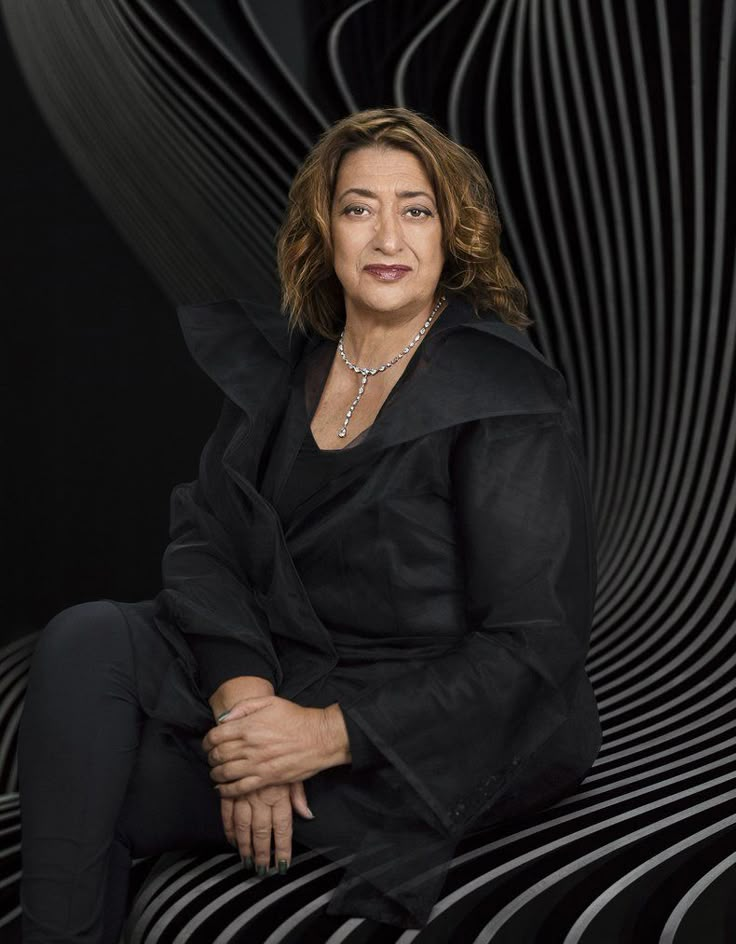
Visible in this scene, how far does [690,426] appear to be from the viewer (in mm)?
3898

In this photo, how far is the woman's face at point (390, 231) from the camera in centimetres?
236

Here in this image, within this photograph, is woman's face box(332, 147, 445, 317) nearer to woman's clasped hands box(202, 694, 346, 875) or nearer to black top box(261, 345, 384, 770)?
black top box(261, 345, 384, 770)

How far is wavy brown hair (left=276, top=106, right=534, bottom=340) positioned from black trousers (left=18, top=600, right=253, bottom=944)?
81 cm

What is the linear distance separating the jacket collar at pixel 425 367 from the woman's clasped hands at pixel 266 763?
49 cm

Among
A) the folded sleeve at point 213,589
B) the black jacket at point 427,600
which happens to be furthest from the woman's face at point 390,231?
the folded sleeve at point 213,589

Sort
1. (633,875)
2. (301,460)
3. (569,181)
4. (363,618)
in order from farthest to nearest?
(569,181) → (301,460) → (363,618) → (633,875)

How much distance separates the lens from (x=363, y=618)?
2.29 meters

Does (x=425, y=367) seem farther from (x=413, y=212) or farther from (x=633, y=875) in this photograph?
(x=633, y=875)

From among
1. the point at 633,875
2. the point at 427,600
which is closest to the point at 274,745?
the point at 427,600

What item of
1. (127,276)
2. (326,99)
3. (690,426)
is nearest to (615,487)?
(690,426)

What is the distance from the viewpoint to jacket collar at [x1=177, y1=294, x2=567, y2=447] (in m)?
2.20

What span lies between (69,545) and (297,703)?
114 inches

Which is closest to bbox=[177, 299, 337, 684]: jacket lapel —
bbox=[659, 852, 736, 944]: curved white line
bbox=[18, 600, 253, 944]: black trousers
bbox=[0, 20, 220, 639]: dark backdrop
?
bbox=[18, 600, 253, 944]: black trousers

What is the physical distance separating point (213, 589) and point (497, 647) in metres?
0.58
